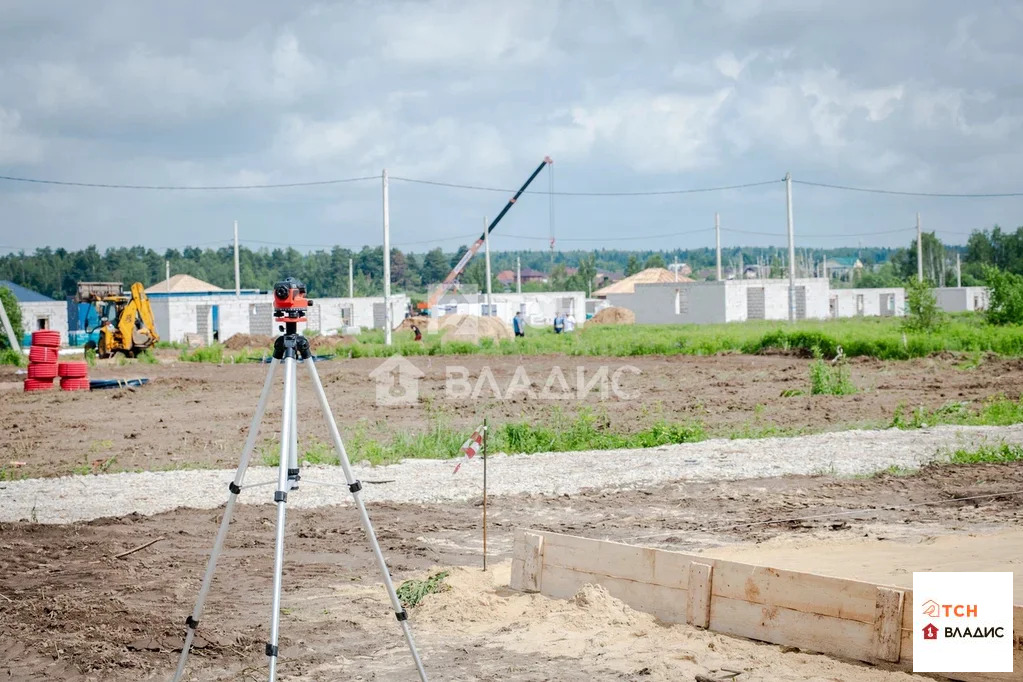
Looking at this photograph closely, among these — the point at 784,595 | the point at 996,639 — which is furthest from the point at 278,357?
the point at 996,639

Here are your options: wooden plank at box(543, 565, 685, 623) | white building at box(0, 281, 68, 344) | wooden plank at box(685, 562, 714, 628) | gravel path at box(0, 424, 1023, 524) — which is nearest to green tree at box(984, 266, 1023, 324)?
gravel path at box(0, 424, 1023, 524)

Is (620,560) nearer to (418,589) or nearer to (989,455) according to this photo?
(418,589)

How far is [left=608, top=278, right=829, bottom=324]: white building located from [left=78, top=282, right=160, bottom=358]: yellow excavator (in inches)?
1516

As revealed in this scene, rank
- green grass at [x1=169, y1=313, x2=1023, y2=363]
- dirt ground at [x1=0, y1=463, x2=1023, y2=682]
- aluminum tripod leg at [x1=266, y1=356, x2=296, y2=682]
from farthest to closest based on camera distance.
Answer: green grass at [x1=169, y1=313, x2=1023, y2=363] < dirt ground at [x1=0, y1=463, x2=1023, y2=682] < aluminum tripod leg at [x1=266, y1=356, x2=296, y2=682]

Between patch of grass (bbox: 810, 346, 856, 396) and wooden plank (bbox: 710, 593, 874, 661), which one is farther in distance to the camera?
patch of grass (bbox: 810, 346, 856, 396)

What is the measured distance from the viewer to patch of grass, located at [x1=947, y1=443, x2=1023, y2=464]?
1377 centimetres

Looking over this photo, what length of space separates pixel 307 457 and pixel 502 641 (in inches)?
352

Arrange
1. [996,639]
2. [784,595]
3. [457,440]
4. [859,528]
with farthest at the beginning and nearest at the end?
1. [457,440]
2. [859,528]
3. [784,595]
4. [996,639]

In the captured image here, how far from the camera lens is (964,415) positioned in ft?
60.6

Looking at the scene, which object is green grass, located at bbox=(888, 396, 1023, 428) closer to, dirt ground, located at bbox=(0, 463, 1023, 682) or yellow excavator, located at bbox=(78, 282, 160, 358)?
dirt ground, located at bbox=(0, 463, 1023, 682)

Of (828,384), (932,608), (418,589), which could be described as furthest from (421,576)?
(828,384)

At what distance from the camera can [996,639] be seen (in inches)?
231

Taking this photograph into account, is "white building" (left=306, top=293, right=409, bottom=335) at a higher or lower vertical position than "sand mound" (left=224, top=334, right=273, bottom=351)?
higher

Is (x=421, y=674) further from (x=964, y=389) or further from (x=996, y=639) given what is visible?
(x=964, y=389)
